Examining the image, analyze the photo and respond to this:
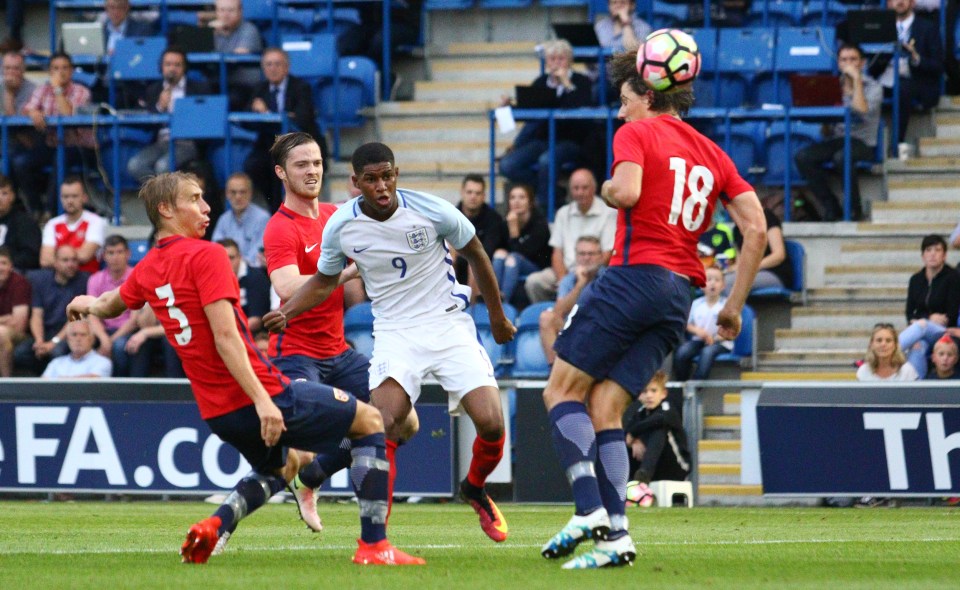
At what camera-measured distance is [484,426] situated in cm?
818

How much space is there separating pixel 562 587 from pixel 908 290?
9666 mm

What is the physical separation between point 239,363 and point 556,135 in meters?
11.3

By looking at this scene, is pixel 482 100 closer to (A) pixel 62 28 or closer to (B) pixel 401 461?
(A) pixel 62 28

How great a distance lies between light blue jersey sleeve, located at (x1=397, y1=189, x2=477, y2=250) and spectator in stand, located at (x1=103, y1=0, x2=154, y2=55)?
12914 millimetres

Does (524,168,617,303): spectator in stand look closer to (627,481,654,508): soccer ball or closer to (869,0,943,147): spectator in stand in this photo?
(627,481,654,508): soccer ball

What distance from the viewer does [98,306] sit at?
707 centimetres

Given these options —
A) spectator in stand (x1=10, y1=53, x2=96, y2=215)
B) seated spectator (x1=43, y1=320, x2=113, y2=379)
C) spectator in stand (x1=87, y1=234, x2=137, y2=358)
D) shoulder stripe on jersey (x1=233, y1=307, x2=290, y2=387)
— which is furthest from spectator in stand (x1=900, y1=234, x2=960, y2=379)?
spectator in stand (x1=10, y1=53, x2=96, y2=215)

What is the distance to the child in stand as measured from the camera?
13.4 meters

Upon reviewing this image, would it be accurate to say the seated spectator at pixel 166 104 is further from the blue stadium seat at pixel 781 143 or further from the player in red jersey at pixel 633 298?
the player in red jersey at pixel 633 298

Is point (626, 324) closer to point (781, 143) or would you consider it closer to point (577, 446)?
point (577, 446)

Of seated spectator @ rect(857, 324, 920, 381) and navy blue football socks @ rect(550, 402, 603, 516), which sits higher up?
navy blue football socks @ rect(550, 402, 603, 516)

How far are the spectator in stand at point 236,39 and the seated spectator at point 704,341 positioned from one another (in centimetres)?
647

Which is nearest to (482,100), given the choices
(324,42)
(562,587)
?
(324,42)

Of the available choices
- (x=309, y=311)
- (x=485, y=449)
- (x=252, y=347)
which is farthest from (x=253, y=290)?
(x=252, y=347)
